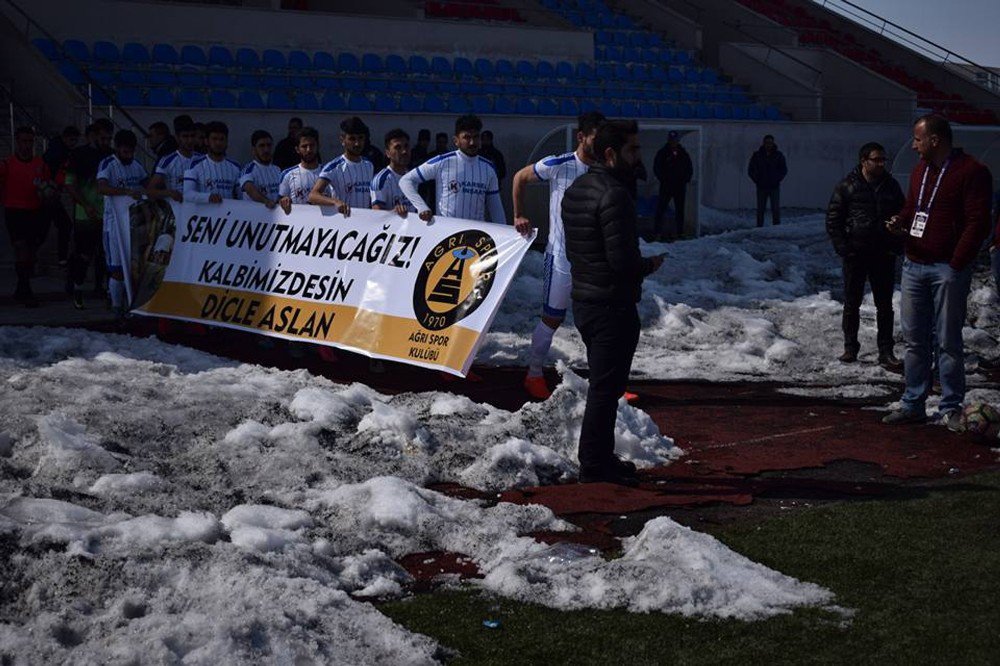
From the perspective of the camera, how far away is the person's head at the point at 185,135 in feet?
41.9

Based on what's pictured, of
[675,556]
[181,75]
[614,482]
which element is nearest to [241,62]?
[181,75]

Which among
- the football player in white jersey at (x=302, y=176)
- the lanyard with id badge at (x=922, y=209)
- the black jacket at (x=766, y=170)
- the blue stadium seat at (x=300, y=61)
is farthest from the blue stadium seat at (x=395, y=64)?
the lanyard with id badge at (x=922, y=209)

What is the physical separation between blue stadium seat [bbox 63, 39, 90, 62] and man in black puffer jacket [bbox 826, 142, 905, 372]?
14320 millimetres

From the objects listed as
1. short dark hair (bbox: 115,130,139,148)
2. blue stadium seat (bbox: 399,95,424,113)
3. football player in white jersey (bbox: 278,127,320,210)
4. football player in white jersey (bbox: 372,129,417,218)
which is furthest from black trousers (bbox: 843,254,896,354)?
blue stadium seat (bbox: 399,95,424,113)

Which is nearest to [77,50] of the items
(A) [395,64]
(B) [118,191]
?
(A) [395,64]

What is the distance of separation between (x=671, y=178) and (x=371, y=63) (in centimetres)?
705

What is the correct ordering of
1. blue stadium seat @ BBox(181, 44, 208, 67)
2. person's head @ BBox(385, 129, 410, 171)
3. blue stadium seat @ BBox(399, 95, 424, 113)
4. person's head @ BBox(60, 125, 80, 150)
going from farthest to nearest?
blue stadium seat @ BBox(399, 95, 424, 113)
blue stadium seat @ BBox(181, 44, 208, 67)
person's head @ BBox(60, 125, 80, 150)
person's head @ BBox(385, 129, 410, 171)

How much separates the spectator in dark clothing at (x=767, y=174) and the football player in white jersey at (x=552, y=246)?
14.5 metres

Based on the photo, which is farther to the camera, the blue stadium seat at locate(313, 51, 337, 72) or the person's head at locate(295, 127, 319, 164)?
the blue stadium seat at locate(313, 51, 337, 72)

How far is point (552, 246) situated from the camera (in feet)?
33.9

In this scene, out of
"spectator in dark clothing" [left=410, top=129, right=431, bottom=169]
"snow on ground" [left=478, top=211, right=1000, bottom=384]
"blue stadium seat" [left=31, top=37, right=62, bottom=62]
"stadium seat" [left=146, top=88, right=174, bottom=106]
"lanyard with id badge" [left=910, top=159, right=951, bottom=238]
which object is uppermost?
"blue stadium seat" [left=31, top=37, right=62, bottom=62]

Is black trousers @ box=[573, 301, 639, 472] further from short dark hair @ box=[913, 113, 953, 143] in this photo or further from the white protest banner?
short dark hair @ box=[913, 113, 953, 143]

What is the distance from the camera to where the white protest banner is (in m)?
10.3

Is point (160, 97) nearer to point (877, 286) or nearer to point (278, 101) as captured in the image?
point (278, 101)
